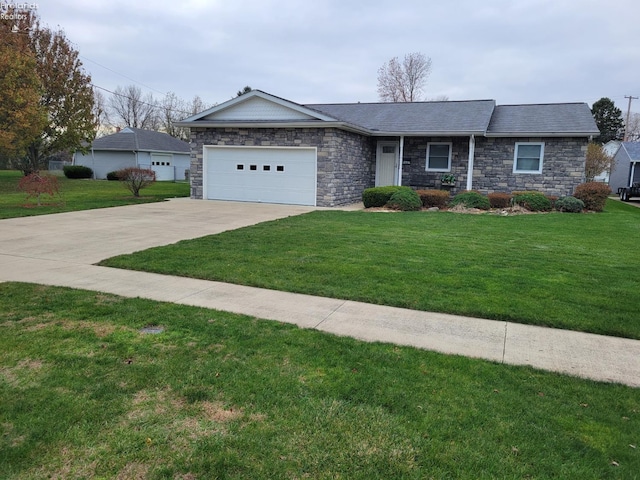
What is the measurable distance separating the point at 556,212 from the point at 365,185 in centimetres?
769

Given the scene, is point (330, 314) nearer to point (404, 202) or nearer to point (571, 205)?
point (404, 202)

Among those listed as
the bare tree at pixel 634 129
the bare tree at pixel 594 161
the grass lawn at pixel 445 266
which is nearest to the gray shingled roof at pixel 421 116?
the grass lawn at pixel 445 266

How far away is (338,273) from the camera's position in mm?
6609

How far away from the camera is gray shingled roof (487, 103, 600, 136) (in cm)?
1778

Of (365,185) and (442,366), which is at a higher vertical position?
(365,185)

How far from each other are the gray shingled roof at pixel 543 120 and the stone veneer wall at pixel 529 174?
472mm

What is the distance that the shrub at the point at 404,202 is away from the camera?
15.7 meters

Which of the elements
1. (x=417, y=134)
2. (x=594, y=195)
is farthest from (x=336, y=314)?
(x=417, y=134)

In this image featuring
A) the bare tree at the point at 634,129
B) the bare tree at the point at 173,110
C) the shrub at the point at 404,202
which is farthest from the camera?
the bare tree at the point at 634,129

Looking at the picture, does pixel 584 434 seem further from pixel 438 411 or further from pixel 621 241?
pixel 621 241

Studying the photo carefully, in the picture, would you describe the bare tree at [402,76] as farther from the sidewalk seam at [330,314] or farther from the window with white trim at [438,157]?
the sidewalk seam at [330,314]

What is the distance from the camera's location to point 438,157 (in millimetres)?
19625

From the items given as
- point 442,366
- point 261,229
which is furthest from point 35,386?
point 261,229

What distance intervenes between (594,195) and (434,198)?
18.1 ft
